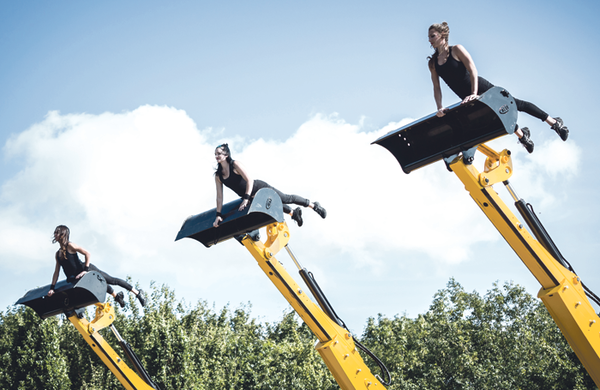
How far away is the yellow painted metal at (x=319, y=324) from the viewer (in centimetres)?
815

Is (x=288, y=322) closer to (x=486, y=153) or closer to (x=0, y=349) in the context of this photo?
(x=0, y=349)

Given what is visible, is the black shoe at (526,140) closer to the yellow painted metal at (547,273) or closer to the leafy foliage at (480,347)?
the yellow painted metal at (547,273)

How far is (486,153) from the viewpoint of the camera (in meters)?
6.15

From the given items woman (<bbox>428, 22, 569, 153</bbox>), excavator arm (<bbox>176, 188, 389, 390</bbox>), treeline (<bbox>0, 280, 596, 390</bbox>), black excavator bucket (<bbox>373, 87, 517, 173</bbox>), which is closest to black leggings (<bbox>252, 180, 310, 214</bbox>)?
excavator arm (<bbox>176, 188, 389, 390</bbox>)

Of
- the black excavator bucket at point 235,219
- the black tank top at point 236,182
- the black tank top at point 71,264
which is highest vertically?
the black tank top at point 71,264

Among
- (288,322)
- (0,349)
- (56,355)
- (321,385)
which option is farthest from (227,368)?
(0,349)

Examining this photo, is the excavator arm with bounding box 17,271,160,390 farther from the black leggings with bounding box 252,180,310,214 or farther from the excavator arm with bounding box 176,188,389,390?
the black leggings with bounding box 252,180,310,214

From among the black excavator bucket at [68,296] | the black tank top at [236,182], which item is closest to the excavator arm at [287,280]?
the black tank top at [236,182]

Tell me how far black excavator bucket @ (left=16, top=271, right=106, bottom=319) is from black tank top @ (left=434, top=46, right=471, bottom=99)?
7.36m

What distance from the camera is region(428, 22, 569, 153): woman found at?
588cm

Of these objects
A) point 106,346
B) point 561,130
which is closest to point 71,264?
point 106,346

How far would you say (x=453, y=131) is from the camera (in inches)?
234

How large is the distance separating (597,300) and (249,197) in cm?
462

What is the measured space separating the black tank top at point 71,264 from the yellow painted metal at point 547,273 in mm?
7579
